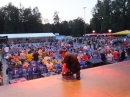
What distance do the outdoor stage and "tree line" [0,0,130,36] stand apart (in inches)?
2014

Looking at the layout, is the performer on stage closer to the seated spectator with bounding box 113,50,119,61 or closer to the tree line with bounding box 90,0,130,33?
the seated spectator with bounding box 113,50,119,61

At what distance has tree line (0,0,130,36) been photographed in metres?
55.5

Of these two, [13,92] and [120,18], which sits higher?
[120,18]

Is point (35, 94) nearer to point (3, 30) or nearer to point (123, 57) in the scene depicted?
point (123, 57)

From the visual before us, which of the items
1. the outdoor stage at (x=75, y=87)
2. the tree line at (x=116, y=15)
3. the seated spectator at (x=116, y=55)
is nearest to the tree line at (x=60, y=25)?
the tree line at (x=116, y=15)

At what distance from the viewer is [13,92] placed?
16.7 ft

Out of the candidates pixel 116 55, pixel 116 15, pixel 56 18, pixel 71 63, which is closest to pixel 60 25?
pixel 56 18

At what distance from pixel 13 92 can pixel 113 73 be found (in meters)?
4.13

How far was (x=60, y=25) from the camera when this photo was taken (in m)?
66.5

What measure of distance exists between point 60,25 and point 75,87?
6196 centimetres

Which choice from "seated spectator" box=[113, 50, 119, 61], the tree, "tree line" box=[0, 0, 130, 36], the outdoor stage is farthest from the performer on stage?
the tree

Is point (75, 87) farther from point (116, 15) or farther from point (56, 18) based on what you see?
point (56, 18)

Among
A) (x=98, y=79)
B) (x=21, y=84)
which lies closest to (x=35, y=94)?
(x=21, y=84)

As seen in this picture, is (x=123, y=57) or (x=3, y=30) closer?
(x=123, y=57)
